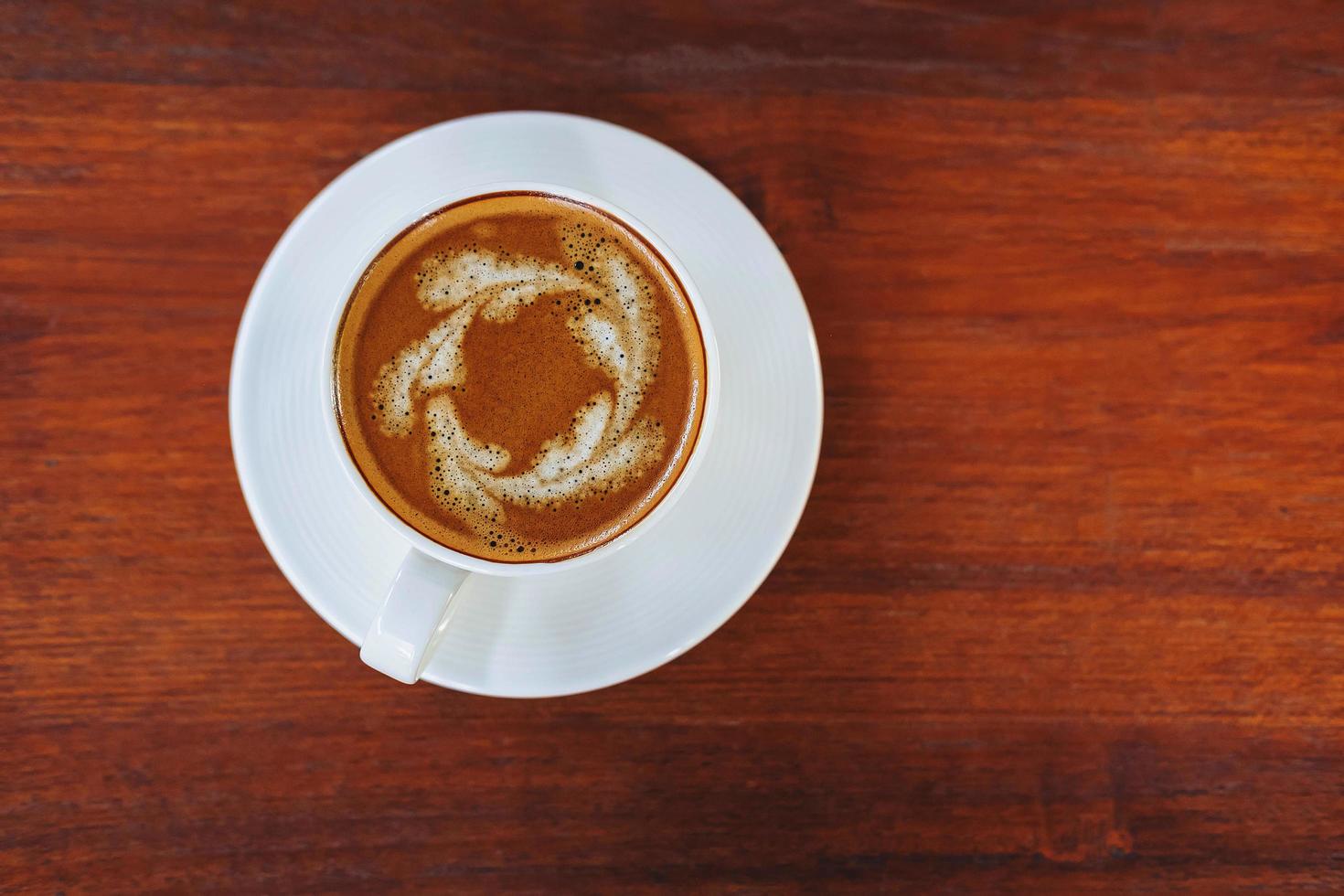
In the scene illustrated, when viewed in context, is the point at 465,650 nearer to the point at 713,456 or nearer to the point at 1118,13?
the point at 713,456

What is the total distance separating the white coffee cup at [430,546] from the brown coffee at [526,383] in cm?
2

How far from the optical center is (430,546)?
0.81m

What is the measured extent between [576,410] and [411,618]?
253 mm

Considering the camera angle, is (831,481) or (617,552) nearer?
(617,552)

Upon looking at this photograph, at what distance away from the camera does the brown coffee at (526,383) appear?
2.86ft

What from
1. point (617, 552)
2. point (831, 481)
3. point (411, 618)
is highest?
point (831, 481)

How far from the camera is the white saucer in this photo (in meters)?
0.91

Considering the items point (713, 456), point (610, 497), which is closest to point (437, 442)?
point (610, 497)

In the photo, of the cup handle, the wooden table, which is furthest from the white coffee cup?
the wooden table

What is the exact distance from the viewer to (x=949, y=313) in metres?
1.05

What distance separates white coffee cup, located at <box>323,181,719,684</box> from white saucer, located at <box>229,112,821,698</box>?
3.6 inches

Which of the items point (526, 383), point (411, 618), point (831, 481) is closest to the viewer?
point (411, 618)

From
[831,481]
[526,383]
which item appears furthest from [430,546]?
[831,481]

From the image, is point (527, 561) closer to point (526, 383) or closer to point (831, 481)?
point (526, 383)
